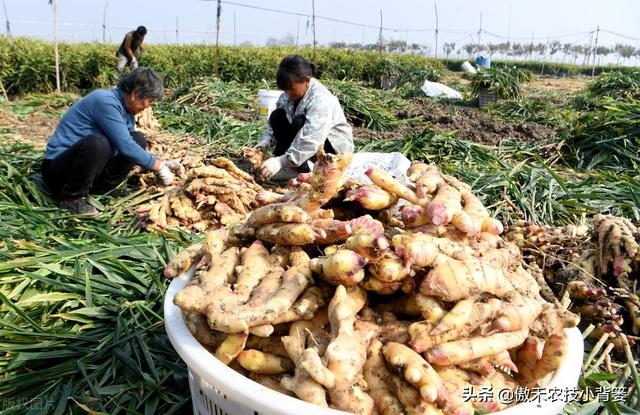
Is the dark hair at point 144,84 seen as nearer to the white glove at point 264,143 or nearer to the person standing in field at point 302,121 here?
the person standing in field at point 302,121

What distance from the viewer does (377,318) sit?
1.36 metres

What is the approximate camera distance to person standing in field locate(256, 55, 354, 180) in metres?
4.00

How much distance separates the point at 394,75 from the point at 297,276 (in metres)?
16.7

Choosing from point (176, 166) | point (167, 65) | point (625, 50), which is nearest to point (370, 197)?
point (176, 166)

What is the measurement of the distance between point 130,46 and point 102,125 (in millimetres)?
9256

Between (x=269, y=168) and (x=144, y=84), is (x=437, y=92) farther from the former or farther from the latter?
(x=144, y=84)

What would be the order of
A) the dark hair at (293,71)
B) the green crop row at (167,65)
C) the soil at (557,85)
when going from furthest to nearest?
the soil at (557,85) → the green crop row at (167,65) → the dark hair at (293,71)

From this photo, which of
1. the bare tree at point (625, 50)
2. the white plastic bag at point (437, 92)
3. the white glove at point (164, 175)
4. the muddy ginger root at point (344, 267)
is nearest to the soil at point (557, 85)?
the white plastic bag at point (437, 92)

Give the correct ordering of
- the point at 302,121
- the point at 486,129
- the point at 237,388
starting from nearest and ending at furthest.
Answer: the point at 237,388 → the point at 302,121 → the point at 486,129

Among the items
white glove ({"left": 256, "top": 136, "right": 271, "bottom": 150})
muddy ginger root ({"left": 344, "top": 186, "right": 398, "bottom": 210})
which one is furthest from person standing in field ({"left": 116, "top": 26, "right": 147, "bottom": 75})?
muddy ginger root ({"left": 344, "top": 186, "right": 398, "bottom": 210})

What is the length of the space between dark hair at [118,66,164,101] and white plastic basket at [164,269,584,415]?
2.41m

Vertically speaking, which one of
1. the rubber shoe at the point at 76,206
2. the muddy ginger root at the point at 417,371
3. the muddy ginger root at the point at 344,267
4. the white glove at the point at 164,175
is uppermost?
the muddy ginger root at the point at 344,267

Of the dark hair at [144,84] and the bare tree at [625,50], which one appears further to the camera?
the bare tree at [625,50]

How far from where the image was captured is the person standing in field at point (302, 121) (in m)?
4.00
